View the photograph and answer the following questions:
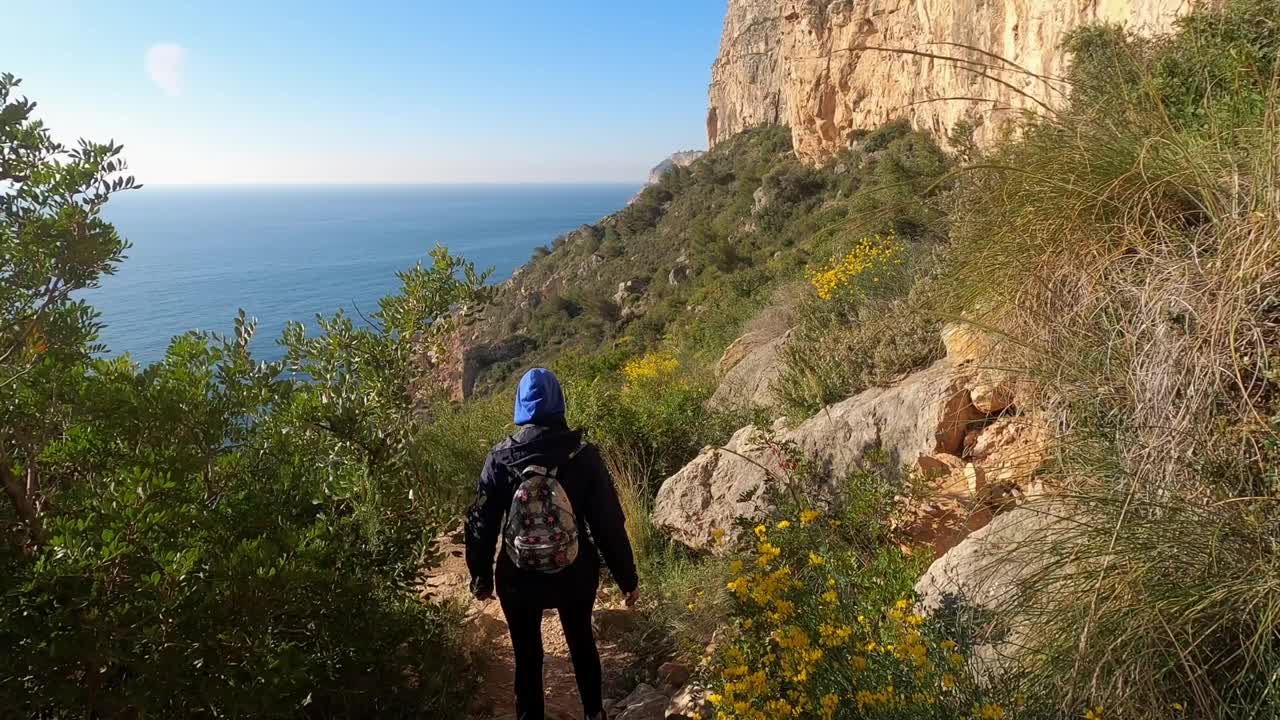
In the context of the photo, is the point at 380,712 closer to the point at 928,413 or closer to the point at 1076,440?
the point at 1076,440

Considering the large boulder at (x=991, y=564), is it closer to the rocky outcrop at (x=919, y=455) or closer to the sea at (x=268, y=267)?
the rocky outcrop at (x=919, y=455)

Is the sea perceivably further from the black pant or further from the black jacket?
the black pant

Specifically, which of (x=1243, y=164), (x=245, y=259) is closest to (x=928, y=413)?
(x=1243, y=164)

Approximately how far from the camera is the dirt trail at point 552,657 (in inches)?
125

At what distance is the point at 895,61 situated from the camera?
1065 inches

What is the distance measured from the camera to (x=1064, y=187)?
239 cm

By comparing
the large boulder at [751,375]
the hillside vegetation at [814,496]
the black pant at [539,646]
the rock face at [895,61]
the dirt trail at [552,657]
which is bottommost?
the dirt trail at [552,657]

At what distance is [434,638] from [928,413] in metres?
2.60

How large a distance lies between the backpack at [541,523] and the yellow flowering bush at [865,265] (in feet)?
13.8

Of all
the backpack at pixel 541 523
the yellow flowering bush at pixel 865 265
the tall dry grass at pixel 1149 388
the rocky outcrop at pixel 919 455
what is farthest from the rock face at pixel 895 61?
the backpack at pixel 541 523

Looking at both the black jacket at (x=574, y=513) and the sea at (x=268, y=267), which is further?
the sea at (x=268, y=267)

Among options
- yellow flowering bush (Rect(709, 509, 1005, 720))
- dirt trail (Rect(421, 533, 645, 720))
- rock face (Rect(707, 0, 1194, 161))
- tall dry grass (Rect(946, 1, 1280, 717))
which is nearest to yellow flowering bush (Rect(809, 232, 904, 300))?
rock face (Rect(707, 0, 1194, 161))

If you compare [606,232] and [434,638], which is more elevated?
[606,232]

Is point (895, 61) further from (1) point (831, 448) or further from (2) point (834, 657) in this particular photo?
(2) point (834, 657)
